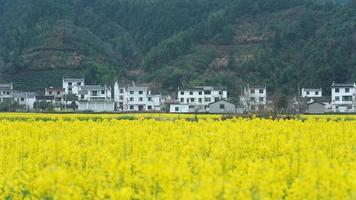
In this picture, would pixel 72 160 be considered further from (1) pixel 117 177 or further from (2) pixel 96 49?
(2) pixel 96 49

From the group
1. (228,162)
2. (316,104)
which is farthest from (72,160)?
(316,104)

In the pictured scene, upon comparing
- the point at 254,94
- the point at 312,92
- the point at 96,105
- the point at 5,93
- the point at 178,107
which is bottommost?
the point at 178,107

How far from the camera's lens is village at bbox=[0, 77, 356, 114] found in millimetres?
78500

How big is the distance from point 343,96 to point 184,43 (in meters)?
43.1

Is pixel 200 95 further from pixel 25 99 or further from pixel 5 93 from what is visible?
pixel 5 93

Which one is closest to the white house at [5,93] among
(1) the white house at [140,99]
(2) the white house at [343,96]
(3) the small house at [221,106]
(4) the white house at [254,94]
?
(1) the white house at [140,99]

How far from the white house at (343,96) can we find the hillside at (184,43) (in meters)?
7.64

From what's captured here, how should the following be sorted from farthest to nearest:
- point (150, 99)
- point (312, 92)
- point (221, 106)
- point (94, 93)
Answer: point (94, 93) → point (150, 99) → point (312, 92) → point (221, 106)

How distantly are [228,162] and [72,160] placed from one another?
310cm

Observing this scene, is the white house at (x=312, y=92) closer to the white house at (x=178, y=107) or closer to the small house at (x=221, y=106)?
the small house at (x=221, y=106)

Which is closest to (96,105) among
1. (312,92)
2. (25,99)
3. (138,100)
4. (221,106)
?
(138,100)

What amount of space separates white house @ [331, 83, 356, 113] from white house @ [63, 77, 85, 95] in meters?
36.9

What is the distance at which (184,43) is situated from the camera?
118 metres

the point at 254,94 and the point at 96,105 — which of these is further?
the point at 254,94
